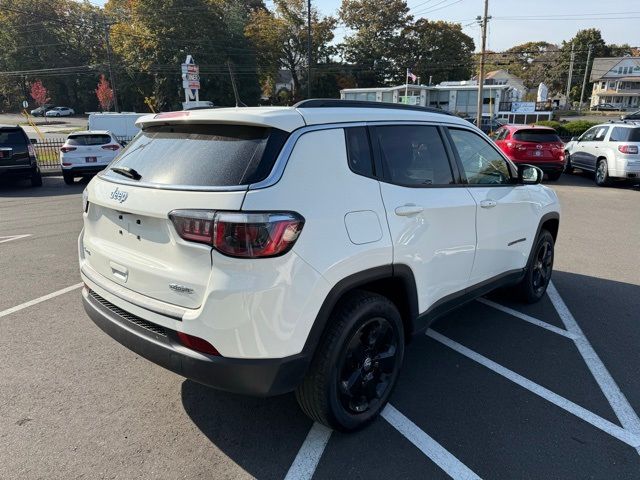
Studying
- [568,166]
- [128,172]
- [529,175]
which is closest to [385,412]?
[128,172]

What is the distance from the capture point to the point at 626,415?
9.94 ft

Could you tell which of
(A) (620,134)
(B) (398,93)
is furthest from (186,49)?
(A) (620,134)

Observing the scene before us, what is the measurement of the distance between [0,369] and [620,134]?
1533 cm

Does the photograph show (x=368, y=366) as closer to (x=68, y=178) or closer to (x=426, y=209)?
(x=426, y=209)

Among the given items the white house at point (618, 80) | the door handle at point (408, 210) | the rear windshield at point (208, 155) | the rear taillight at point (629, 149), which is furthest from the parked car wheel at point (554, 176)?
the white house at point (618, 80)

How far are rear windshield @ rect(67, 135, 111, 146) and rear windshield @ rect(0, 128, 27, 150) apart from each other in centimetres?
119

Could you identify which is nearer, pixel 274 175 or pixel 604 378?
pixel 274 175

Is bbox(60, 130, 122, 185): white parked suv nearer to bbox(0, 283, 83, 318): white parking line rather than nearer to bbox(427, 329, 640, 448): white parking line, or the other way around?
bbox(0, 283, 83, 318): white parking line

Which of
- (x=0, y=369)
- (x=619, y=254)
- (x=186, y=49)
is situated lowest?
(x=619, y=254)

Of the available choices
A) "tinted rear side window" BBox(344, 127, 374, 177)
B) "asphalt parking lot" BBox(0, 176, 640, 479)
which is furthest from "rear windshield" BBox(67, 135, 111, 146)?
"tinted rear side window" BBox(344, 127, 374, 177)

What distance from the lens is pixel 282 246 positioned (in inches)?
87.0

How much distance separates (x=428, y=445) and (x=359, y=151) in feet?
5.74

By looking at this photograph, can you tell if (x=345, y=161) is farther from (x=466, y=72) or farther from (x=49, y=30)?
(x=466, y=72)

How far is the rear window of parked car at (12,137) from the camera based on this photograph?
12.8m
